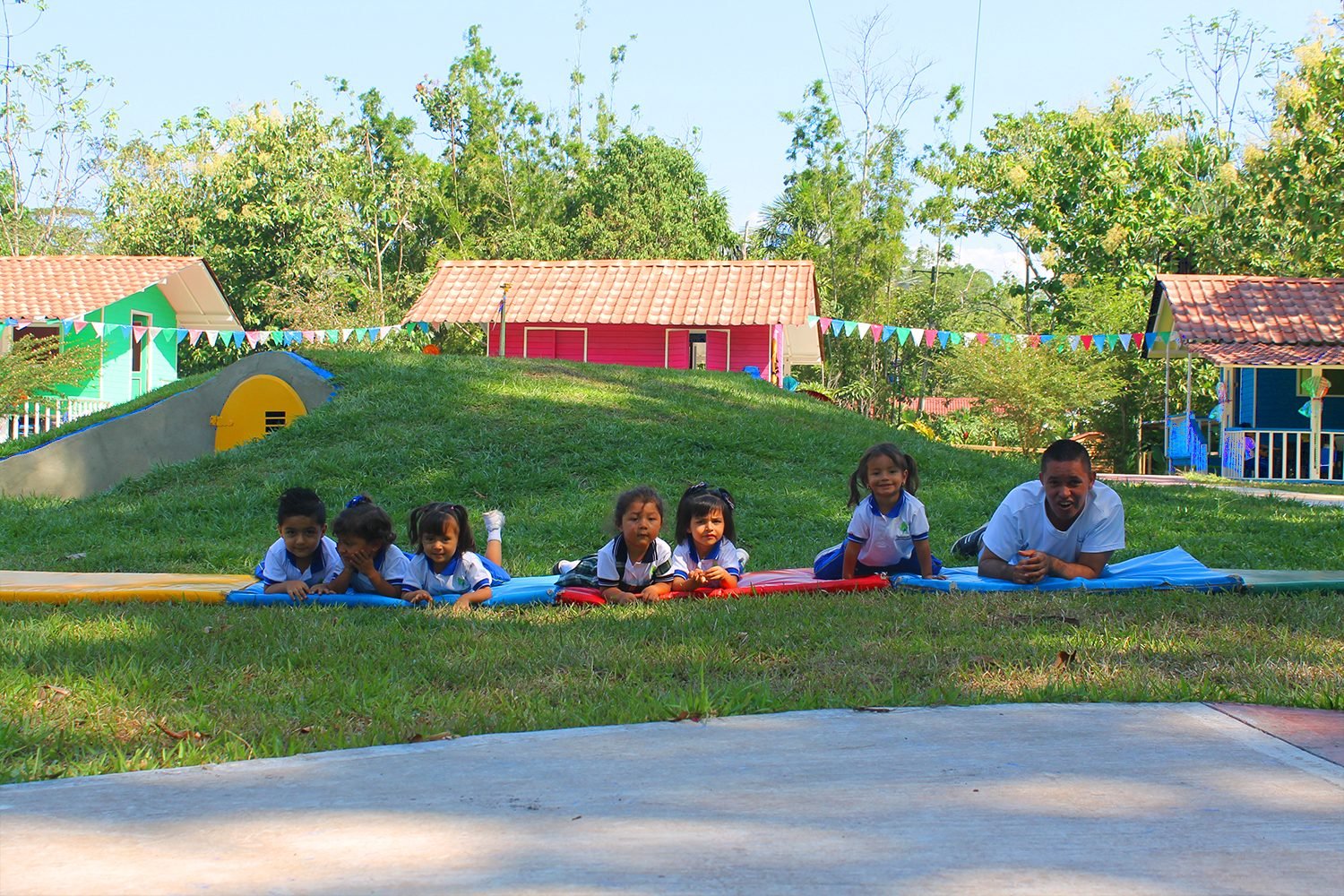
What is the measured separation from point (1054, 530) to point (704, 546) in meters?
1.91

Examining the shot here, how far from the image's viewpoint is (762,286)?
25922 millimetres

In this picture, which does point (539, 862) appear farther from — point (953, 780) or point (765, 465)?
point (765, 465)

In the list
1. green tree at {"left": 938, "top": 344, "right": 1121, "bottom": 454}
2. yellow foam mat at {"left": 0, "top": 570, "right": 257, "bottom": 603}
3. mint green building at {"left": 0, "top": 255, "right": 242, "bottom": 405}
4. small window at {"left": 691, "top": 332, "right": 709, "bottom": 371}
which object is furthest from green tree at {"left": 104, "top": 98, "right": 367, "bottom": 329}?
yellow foam mat at {"left": 0, "top": 570, "right": 257, "bottom": 603}

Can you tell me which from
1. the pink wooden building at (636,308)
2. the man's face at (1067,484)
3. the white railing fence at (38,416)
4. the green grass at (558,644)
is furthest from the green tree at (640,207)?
the man's face at (1067,484)

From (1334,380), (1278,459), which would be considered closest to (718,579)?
(1278,459)

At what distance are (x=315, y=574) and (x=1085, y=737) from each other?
443 cm

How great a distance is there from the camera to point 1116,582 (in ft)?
20.8

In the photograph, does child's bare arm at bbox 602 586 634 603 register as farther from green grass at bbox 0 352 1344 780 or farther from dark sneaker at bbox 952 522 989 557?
dark sneaker at bbox 952 522 989 557

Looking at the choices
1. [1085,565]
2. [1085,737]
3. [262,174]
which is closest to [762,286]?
[262,174]

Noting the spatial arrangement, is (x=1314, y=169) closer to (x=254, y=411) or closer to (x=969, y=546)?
(x=969, y=546)

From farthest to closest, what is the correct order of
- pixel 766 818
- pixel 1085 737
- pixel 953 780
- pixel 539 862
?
pixel 1085 737
pixel 953 780
pixel 766 818
pixel 539 862

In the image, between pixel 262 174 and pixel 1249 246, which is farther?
pixel 262 174

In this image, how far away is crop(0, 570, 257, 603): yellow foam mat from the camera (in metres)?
6.33

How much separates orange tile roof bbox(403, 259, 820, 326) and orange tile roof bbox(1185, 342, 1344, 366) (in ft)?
25.7
